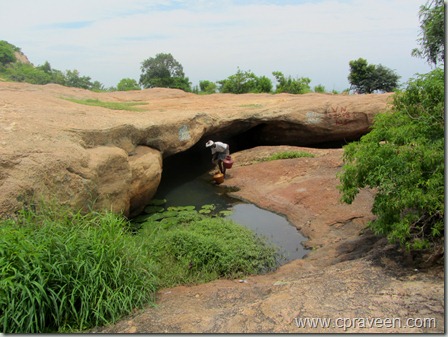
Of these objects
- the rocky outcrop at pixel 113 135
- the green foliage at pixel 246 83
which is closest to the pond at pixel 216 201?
the rocky outcrop at pixel 113 135

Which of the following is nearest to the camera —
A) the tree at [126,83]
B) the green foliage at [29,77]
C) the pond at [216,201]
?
the pond at [216,201]

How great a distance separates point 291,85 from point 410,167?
17.9m

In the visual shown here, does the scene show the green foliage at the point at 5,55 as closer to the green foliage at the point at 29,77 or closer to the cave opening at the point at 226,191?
the green foliage at the point at 29,77

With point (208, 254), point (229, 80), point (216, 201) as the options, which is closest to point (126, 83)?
point (229, 80)

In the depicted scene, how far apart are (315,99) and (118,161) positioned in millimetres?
8257

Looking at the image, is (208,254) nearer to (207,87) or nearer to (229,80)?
(229,80)

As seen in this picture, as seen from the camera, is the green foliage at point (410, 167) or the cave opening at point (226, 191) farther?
the cave opening at point (226, 191)

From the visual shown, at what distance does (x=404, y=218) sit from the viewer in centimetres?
415

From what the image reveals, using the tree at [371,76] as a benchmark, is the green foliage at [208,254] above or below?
below

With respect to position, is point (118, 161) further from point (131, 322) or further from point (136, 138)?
point (131, 322)

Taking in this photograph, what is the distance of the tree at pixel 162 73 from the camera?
25672 millimetres

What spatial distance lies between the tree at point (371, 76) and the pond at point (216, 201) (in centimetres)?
1161

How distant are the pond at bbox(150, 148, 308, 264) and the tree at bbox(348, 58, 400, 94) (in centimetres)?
1161

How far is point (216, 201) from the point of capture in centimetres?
867
